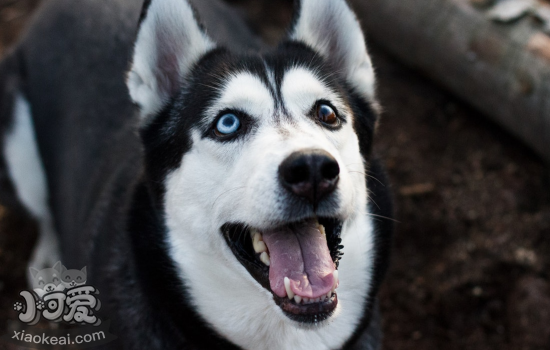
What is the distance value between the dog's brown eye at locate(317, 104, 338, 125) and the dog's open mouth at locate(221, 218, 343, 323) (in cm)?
44

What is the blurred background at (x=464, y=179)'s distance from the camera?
3672 millimetres

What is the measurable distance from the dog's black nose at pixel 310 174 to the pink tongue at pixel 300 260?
231 millimetres

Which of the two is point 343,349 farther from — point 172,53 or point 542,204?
point 542,204

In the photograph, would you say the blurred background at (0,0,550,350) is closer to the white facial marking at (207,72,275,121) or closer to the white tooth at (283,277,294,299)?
the white tooth at (283,277,294,299)

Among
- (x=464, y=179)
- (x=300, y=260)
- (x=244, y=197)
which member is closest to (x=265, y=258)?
(x=300, y=260)

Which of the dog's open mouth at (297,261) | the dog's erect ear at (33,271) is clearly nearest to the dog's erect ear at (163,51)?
the dog's open mouth at (297,261)

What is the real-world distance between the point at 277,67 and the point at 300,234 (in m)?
0.80

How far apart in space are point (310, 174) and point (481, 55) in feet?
9.28

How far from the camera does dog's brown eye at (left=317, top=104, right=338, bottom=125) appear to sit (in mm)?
2473

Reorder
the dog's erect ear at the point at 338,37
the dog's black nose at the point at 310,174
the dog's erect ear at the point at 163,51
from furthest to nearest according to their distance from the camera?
the dog's erect ear at the point at 338,37 < the dog's erect ear at the point at 163,51 < the dog's black nose at the point at 310,174

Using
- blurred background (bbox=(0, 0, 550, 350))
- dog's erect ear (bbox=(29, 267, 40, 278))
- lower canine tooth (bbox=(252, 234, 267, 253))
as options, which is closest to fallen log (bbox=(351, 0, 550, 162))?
blurred background (bbox=(0, 0, 550, 350))

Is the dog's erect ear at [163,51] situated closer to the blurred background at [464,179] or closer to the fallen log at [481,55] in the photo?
the blurred background at [464,179]

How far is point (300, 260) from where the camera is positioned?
2.24 meters

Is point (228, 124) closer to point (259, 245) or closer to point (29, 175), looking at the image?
point (259, 245)
